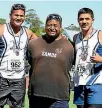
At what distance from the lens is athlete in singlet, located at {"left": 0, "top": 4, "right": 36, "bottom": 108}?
5703mm

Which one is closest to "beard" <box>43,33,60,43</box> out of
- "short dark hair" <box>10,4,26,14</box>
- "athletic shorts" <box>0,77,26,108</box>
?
"short dark hair" <box>10,4,26,14</box>

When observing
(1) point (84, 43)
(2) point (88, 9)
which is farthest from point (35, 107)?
(2) point (88, 9)

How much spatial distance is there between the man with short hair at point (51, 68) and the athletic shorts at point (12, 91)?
0.83 m

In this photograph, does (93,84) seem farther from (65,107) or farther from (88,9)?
(88,9)

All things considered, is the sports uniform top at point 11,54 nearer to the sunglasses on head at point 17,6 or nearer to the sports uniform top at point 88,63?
the sunglasses on head at point 17,6

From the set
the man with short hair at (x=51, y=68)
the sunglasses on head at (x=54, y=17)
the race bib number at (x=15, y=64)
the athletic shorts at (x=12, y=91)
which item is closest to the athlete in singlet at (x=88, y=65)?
the man with short hair at (x=51, y=68)

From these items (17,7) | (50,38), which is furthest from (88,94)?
(17,7)

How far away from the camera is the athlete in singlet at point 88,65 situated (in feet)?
16.8

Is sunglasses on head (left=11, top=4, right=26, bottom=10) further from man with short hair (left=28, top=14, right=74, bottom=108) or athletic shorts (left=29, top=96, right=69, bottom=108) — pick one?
athletic shorts (left=29, top=96, right=69, bottom=108)

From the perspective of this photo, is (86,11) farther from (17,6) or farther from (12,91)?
(12,91)

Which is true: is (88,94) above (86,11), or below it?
below

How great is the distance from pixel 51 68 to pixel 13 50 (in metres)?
1.02

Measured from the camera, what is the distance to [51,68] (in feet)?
16.1

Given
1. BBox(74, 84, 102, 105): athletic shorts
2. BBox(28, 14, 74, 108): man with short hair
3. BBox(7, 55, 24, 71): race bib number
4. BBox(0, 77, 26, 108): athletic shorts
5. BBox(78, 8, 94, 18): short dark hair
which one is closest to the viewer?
BBox(28, 14, 74, 108): man with short hair
